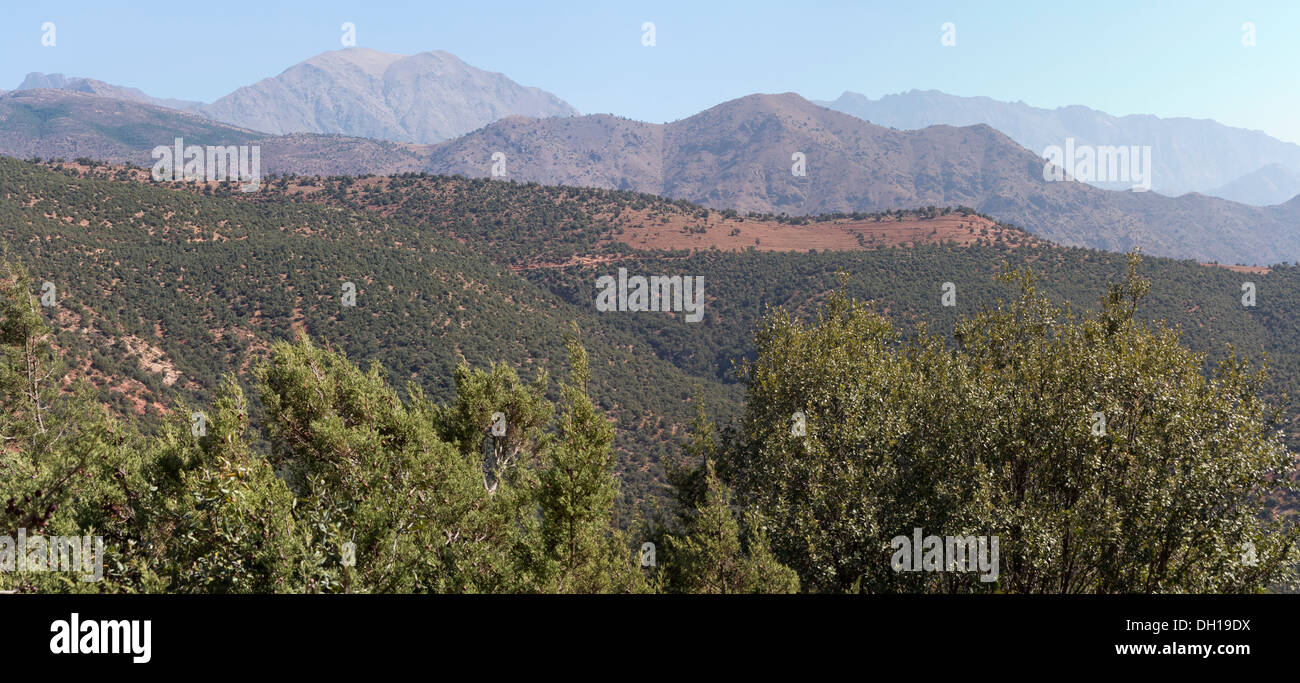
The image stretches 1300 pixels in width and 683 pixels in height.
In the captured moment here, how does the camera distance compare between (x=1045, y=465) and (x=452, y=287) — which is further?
(x=452, y=287)

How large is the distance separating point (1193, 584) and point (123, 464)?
2349cm

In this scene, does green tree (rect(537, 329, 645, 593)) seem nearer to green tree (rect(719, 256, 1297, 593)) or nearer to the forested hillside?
green tree (rect(719, 256, 1297, 593))

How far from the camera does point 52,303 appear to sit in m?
49.5

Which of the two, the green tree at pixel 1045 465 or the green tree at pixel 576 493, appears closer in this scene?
the green tree at pixel 576 493

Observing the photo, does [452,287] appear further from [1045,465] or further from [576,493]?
[1045,465]

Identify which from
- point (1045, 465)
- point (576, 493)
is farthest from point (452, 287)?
point (1045, 465)

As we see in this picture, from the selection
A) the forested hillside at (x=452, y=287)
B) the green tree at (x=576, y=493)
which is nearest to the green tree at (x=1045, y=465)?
the green tree at (x=576, y=493)

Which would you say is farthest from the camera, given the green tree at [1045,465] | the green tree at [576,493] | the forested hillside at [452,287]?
the forested hillside at [452,287]

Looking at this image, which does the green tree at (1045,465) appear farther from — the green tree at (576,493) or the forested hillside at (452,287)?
the forested hillside at (452,287)

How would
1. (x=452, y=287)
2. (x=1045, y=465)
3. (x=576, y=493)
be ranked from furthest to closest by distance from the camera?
(x=452, y=287) → (x=1045, y=465) → (x=576, y=493)

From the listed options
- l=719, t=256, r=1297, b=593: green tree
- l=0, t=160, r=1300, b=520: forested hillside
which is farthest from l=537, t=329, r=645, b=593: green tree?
l=0, t=160, r=1300, b=520: forested hillside

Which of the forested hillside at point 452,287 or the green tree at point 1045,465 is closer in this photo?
the green tree at point 1045,465

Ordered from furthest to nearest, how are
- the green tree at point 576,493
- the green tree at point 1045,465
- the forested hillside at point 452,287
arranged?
1. the forested hillside at point 452,287
2. the green tree at point 1045,465
3. the green tree at point 576,493

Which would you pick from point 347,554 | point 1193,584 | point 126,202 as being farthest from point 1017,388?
point 126,202
